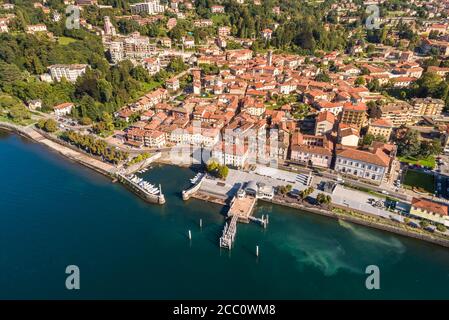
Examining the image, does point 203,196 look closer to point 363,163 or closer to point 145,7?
point 363,163

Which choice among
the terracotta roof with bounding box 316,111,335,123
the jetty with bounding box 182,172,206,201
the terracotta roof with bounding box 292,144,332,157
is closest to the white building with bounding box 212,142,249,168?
the jetty with bounding box 182,172,206,201

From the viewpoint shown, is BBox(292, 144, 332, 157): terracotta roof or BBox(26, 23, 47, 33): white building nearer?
BBox(292, 144, 332, 157): terracotta roof

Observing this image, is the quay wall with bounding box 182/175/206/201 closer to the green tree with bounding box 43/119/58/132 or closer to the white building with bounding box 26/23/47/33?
A: the green tree with bounding box 43/119/58/132

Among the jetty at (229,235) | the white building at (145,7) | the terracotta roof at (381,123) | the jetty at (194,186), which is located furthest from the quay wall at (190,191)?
the white building at (145,7)

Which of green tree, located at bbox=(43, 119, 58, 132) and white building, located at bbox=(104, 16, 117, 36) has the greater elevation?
white building, located at bbox=(104, 16, 117, 36)

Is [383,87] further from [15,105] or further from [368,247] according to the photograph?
[15,105]

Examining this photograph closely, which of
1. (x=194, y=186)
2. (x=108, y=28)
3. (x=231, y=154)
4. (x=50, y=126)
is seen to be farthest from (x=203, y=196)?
(x=108, y=28)

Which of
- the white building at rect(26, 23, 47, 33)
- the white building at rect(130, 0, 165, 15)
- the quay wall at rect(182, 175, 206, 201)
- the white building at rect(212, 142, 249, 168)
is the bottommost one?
the quay wall at rect(182, 175, 206, 201)
